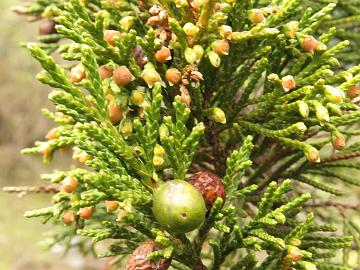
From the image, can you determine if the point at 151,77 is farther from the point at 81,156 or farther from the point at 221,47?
the point at 81,156

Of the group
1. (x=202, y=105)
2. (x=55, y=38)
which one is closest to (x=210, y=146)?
(x=202, y=105)

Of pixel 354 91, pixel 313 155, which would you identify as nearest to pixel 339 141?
pixel 313 155

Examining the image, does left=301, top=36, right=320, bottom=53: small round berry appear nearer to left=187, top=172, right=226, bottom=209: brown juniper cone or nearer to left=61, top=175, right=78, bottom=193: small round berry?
A: left=187, top=172, right=226, bottom=209: brown juniper cone

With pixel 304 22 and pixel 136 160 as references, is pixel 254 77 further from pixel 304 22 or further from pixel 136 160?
pixel 136 160

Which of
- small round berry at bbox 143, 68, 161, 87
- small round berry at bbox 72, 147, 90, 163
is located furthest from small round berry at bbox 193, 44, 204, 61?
small round berry at bbox 72, 147, 90, 163

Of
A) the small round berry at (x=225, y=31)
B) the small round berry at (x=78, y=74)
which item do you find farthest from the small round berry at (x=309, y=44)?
the small round berry at (x=78, y=74)
